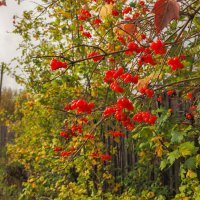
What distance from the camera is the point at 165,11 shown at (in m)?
1.22

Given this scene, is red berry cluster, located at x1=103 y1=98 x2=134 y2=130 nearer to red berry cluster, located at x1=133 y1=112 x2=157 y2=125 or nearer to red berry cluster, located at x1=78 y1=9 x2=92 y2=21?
red berry cluster, located at x1=133 y1=112 x2=157 y2=125

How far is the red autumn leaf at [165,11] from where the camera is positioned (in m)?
1.20

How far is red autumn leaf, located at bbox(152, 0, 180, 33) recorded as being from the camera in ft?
3.95

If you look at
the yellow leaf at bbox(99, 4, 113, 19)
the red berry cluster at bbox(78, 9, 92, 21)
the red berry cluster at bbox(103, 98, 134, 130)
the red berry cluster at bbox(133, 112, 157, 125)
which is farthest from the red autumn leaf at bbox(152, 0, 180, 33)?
the red berry cluster at bbox(78, 9, 92, 21)

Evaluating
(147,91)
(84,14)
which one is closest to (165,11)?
(147,91)

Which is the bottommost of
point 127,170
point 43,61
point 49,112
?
point 127,170

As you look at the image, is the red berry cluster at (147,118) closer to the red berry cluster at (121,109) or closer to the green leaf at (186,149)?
the red berry cluster at (121,109)

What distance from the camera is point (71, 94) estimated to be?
169 inches

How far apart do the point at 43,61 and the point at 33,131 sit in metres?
1.27

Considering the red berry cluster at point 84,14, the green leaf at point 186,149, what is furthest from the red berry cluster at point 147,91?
the red berry cluster at point 84,14

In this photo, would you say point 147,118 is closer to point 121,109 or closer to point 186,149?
point 121,109

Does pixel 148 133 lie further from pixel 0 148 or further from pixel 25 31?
pixel 0 148

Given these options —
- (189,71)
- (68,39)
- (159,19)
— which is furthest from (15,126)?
(159,19)

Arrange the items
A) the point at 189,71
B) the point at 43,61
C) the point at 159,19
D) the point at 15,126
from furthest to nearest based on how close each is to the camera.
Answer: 1. the point at 15,126
2. the point at 43,61
3. the point at 189,71
4. the point at 159,19
